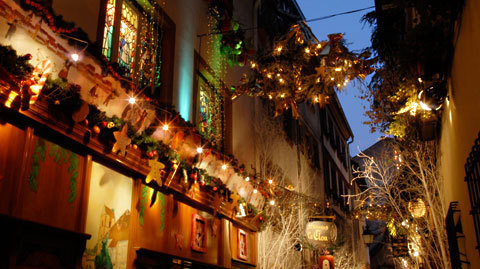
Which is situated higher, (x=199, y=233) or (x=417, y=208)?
(x=417, y=208)

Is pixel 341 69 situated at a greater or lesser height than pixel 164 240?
greater

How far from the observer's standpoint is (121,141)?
7.04m

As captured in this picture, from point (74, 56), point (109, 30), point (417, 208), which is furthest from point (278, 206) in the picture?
point (74, 56)

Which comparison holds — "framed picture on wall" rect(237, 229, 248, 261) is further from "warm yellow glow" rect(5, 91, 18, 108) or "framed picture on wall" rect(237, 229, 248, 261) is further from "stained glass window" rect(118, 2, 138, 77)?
"warm yellow glow" rect(5, 91, 18, 108)

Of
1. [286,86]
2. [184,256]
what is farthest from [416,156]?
[184,256]

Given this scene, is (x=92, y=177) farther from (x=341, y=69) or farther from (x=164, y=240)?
(x=341, y=69)

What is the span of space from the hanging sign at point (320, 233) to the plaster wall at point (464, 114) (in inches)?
256

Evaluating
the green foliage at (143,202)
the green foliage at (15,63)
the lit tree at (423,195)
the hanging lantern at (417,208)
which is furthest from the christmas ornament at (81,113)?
the hanging lantern at (417,208)

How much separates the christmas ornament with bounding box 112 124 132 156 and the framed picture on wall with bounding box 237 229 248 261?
583 cm

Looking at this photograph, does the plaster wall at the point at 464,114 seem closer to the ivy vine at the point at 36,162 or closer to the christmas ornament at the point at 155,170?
the christmas ornament at the point at 155,170

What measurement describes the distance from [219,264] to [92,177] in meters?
4.82

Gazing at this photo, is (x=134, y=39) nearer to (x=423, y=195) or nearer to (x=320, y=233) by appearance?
(x=423, y=195)

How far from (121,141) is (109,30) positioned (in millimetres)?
2429

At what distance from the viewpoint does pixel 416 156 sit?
34.1 feet
